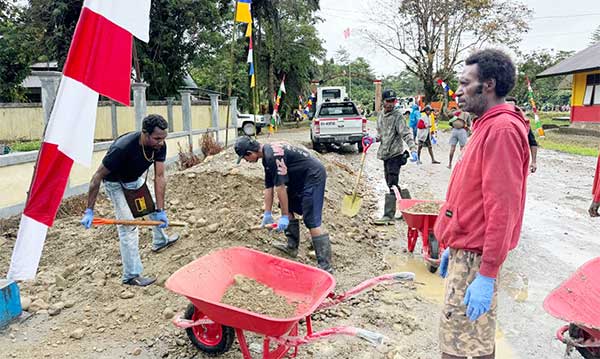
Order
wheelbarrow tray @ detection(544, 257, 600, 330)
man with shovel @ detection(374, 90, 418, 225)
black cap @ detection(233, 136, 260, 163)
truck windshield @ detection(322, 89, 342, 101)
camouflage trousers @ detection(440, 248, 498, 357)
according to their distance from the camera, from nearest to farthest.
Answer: camouflage trousers @ detection(440, 248, 498, 357) → wheelbarrow tray @ detection(544, 257, 600, 330) → black cap @ detection(233, 136, 260, 163) → man with shovel @ detection(374, 90, 418, 225) → truck windshield @ detection(322, 89, 342, 101)

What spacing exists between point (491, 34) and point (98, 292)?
3225cm

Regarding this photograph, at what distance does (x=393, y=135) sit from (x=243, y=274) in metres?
3.56

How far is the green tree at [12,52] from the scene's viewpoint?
62.7 ft

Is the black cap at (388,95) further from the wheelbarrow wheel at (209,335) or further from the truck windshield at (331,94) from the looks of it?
the truck windshield at (331,94)

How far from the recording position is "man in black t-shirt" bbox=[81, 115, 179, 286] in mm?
3740

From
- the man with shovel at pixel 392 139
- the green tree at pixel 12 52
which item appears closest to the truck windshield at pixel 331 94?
the green tree at pixel 12 52

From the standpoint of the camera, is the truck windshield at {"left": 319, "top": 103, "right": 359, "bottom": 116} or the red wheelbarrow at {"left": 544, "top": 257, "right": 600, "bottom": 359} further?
the truck windshield at {"left": 319, "top": 103, "right": 359, "bottom": 116}

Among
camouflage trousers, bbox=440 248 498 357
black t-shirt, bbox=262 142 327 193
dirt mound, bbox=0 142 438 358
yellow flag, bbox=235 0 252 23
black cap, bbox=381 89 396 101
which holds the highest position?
yellow flag, bbox=235 0 252 23

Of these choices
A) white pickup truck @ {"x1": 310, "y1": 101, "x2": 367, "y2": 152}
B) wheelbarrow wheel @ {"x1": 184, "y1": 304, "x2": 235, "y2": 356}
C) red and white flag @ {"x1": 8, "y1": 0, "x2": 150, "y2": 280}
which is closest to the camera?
red and white flag @ {"x1": 8, "y1": 0, "x2": 150, "y2": 280}

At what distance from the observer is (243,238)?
461 cm

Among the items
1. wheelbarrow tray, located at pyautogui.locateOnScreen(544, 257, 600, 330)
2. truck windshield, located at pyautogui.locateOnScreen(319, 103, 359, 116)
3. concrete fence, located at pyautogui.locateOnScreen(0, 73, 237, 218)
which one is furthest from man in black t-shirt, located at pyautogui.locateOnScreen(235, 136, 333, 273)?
truck windshield, located at pyautogui.locateOnScreen(319, 103, 359, 116)

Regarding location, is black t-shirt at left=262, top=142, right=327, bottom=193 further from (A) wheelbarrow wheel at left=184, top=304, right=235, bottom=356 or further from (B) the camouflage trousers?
(B) the camouflage trousers

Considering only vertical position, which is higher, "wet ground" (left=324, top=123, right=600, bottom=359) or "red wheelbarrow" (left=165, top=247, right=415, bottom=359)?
"red wheelbarrow" (left=165, top=247, right=415, bottom=359)

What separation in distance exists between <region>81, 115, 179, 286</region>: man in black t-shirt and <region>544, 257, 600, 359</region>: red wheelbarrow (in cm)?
322
